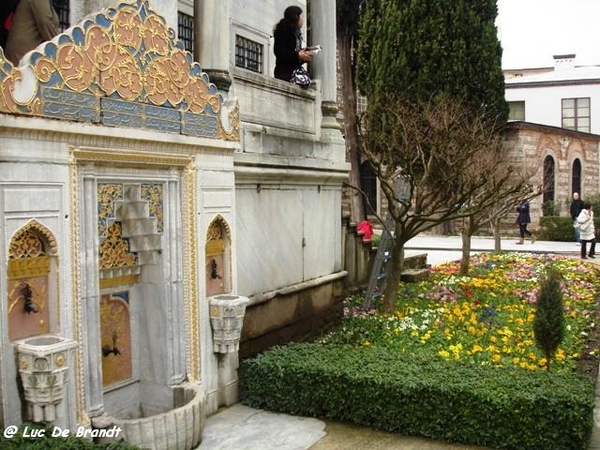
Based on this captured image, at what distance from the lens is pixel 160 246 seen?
707 cm

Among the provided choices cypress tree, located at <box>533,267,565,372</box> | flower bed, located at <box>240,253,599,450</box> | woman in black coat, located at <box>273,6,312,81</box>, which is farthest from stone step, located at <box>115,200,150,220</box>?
woman in black coat, located at <box>273,6,312,81</box>

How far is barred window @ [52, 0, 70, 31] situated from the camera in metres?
8.06

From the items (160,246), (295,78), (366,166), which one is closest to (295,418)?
(160,246)

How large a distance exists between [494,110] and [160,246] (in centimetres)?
2175

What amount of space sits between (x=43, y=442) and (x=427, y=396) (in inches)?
149

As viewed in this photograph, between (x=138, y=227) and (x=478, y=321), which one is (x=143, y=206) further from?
(x=478, y=321)

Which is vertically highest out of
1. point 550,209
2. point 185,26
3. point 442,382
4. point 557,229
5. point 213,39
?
point 185,26

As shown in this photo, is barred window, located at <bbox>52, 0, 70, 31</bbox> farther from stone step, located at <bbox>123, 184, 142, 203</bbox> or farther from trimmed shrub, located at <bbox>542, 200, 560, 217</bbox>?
trimmed shrub, located at <bbox>542, 200, 560, 217</bbox>

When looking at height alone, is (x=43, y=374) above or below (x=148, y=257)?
below

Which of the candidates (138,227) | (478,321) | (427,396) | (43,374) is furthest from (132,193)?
(478,321)

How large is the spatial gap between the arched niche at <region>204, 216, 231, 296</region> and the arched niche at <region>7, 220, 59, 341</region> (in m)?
2.19

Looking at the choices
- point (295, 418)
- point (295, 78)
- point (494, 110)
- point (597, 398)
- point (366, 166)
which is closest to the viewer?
point (295, 418)

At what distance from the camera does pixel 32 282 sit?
18.1ft

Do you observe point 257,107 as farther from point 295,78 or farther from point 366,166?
point 366,166
